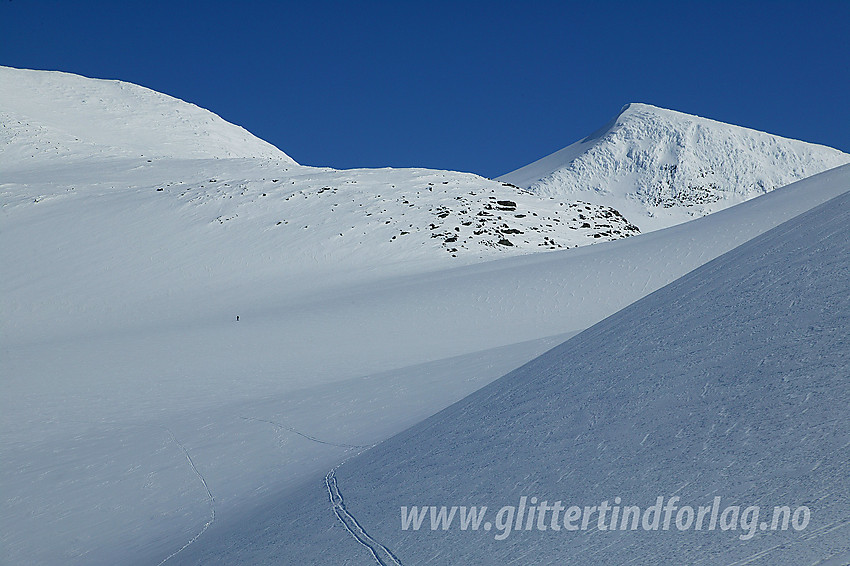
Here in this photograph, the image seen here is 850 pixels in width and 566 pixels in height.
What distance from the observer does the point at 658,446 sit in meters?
2.81

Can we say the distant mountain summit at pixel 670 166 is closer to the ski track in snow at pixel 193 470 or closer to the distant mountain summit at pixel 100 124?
the distant mountain summit at pixel 100 124

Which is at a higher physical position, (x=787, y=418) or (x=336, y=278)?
(x=336, y=278)

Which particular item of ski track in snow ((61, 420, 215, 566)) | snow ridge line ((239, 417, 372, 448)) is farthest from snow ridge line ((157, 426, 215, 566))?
snow ridge line ((239, 417, 372, 448))

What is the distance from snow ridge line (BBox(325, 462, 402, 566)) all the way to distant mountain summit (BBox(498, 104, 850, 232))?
69.4m

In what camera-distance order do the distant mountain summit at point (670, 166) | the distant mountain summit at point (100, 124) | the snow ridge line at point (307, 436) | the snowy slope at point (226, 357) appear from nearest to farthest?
1. the snowy slope at point (226, 357)
2. the snow ridge line at point (307, 436)
3. the distant mountain summit at point (100, 124)
4. the distant mountain summit at point (670, 166)

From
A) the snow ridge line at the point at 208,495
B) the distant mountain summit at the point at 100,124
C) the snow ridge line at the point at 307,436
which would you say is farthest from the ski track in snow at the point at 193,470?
the distant mountain summit at the point at 100,124

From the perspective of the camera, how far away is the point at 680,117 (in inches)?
3270

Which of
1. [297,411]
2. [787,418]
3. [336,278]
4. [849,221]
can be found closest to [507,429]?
[787,418]

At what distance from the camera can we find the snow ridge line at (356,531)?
10.0ft

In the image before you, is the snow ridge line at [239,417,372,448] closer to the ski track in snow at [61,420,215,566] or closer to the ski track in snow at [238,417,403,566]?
the ski track in snow at [238,417,403,566]

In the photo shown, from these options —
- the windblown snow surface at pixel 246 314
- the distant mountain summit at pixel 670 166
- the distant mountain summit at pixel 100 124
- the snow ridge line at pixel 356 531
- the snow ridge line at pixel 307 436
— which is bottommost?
the snow ridge line at pixel 356 531

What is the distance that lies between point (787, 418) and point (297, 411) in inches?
208

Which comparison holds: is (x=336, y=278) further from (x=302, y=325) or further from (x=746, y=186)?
(x=746, y=186)

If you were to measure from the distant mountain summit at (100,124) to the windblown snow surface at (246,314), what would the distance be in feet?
14.7
